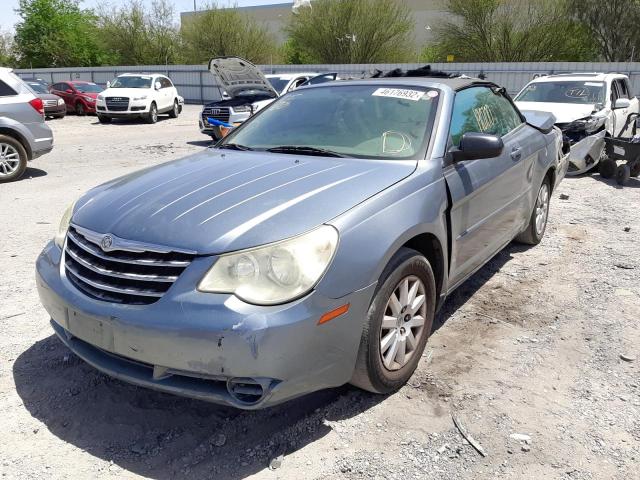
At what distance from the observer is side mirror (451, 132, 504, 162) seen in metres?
3.41

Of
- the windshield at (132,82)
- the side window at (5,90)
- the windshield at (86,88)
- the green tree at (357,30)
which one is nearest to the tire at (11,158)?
the side window at (5,90)

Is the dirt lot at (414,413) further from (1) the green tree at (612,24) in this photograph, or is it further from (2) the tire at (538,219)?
(1) the green tree at (612,24)

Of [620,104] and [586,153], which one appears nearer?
[586,153]

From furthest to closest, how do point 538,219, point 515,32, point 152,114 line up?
point 515,32
point 152,114
point 538,219

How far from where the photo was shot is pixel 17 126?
8.96m

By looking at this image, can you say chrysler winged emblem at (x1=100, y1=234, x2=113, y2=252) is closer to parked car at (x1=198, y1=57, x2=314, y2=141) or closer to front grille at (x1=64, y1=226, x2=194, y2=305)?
front grille at (x1=64, y1=226, x2=194, y2=305)

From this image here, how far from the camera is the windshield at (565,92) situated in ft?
34.1

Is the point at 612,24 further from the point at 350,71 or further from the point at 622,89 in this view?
the point at 622,89

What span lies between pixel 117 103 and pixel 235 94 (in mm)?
7344

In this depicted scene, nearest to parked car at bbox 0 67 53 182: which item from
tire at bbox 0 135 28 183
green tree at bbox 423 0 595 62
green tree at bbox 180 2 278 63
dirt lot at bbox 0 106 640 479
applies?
tire at bbox 0 135 28 183

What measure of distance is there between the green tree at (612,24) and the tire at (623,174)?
75.7 feet

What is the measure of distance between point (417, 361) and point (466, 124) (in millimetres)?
1738

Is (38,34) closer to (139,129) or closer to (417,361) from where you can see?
(139,129)

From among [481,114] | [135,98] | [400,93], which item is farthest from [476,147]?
[135,98]
